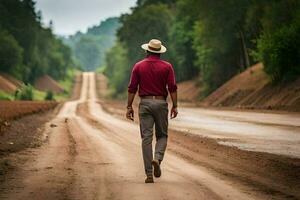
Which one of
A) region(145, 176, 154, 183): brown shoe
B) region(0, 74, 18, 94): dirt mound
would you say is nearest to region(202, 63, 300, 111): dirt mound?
region(145, 176, 154, 183): brown shoe

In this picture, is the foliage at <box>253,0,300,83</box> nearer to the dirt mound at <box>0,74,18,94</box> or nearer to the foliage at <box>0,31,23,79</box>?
the dirt mound at <box>0,74,18,94</box>

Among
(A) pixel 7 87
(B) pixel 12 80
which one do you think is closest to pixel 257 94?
(A) pixel 7 87

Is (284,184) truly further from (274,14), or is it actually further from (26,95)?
(26,95)

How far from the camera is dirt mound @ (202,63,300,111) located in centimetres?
3509

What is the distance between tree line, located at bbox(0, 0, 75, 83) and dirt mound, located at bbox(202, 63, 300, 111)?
40.4 m

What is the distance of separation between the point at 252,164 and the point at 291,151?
2.59 metres

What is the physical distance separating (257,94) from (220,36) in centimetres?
1611

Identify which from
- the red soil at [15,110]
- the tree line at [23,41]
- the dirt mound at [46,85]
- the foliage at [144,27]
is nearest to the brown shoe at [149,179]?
the red soil at [15,110]

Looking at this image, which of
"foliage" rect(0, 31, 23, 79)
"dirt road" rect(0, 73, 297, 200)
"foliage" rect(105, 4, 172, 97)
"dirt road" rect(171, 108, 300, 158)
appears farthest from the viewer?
"foliage" rect(0, 31, 23, 79)

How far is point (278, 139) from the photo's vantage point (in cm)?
1658

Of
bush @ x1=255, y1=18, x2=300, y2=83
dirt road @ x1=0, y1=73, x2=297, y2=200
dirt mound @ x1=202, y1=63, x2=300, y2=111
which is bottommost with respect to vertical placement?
dirt road @ x1=0, y1=73, x2=297, y2=200

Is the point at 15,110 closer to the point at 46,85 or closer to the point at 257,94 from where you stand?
the point at 257,94

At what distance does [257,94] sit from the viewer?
42375 mm

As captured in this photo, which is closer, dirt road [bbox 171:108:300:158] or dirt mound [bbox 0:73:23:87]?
dirt road [bbox 171:108:300:158]
